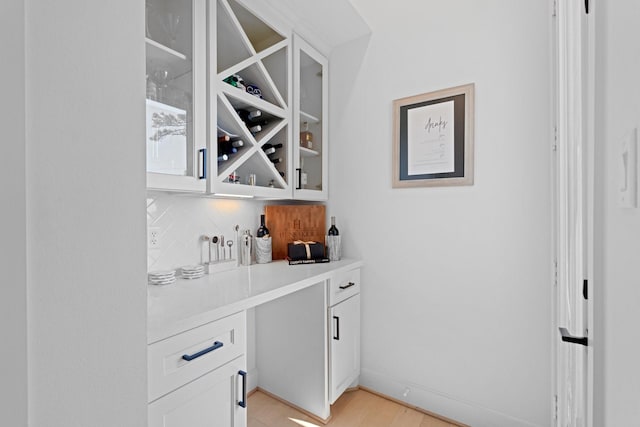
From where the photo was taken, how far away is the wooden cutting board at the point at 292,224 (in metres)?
2.10

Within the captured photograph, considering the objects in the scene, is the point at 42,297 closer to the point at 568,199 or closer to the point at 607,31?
the point at 607,31

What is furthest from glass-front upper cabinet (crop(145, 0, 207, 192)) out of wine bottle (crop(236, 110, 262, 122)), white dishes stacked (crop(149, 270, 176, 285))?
white dishes stacked (crop(149, 270, 176, 285))

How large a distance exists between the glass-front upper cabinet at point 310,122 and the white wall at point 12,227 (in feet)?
4.85

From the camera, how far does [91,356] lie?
22.9 inches

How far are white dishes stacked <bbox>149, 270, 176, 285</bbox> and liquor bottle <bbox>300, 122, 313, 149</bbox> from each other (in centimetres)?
116

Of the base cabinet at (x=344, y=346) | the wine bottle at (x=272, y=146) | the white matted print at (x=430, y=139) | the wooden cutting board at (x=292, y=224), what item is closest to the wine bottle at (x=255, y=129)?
the wine bottle at (x=272, y=146)

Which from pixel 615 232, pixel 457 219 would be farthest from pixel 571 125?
pixel 615 232

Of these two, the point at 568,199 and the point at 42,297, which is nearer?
the point at 42,297

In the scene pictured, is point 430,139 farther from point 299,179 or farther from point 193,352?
point 193,352

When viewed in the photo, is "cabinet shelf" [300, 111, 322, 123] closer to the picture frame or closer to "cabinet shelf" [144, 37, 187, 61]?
the picture frame

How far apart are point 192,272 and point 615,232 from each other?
63.3 inches

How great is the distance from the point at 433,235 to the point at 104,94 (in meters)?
1.71

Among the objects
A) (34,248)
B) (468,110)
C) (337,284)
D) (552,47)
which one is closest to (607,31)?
(34,248)

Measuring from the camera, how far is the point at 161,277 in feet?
4.63
